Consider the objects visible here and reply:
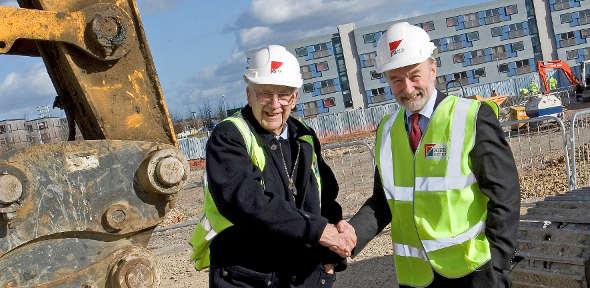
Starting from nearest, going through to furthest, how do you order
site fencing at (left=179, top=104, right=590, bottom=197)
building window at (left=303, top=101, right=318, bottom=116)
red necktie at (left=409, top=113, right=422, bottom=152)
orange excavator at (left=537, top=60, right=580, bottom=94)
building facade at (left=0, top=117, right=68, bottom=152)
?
Answer: red necktie at (left=409, top=113, right=422, bottom=152)
site fencing at (left=179, top=104, right=590, bottom=197)
building facade at (left=0, top=117, right=68, bottom=152)
orange excavator at (left=537, top=60, right=580, bottom=94)
building window at (left=303, top=101, right=318, bottom=116)

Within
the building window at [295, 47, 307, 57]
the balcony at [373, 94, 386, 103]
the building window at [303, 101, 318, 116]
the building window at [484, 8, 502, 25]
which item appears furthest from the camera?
the building window at [295, 47, 307, 57]

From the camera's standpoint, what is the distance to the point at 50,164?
2.98 meters

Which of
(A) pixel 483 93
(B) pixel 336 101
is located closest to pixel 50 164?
(A) pixel 483 93

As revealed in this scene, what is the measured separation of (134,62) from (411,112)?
1361 mm

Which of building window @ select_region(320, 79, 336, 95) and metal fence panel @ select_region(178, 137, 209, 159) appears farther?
building window @ select_region(320, 79, 336, 95)

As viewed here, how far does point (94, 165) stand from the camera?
309 cm

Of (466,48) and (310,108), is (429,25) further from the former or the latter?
(310,108)

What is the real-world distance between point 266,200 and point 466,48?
6962 cm

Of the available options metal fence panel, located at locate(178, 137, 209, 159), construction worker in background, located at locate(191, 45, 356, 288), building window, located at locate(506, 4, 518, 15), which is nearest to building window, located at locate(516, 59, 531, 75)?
building window, located at locate(506, 4, 518, 15)

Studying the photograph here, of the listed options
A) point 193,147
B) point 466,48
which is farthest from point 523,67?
point 193,147

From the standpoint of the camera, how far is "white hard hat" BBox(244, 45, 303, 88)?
3213mm

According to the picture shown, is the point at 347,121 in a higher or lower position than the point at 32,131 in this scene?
lower

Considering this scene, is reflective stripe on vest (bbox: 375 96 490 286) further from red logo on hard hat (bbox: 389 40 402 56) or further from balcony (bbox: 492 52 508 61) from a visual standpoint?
balcony (bbox: 492 52 508 61)

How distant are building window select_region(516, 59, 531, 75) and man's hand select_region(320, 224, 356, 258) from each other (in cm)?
6874
